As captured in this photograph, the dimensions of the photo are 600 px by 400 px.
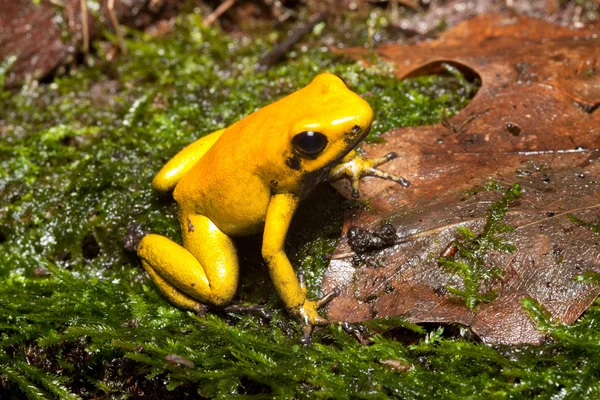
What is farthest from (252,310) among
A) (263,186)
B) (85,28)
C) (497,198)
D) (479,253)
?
(85,28)

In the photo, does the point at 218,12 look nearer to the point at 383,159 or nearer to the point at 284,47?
the point at 284,47

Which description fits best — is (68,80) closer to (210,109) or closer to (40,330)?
(210,109)

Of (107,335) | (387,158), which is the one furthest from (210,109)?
(107,335)

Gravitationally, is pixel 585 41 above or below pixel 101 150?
below

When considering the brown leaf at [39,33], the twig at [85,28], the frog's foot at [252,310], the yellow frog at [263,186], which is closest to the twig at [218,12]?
the brown leaf at [39,33]

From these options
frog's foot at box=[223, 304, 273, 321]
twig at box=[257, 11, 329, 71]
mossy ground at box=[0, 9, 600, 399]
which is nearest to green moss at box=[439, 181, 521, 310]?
mossy ground at box=[0, 9, 600, 399]

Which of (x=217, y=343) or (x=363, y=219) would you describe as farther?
(x=363, y=219)

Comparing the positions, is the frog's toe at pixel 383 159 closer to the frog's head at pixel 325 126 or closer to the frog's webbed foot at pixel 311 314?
the frog's head at pixel 325 126
